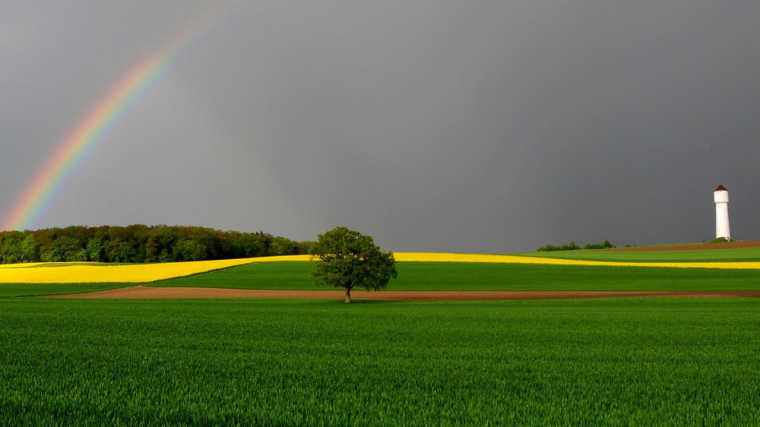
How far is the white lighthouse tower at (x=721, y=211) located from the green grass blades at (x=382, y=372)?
11674 cm

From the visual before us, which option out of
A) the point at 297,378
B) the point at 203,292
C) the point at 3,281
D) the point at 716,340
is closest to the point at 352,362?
the point at 297,378

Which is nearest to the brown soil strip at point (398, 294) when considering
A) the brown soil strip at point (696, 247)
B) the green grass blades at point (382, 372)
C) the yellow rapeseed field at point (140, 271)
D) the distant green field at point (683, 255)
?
the yellow rapeseed field at point (140, 271)

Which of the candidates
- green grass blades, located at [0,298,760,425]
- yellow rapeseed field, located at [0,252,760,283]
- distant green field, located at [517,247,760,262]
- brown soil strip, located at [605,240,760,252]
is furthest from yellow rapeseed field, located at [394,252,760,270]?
green grass blades, located at [0,298,760,425]

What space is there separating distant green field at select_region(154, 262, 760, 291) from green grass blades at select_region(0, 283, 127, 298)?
6.49 m

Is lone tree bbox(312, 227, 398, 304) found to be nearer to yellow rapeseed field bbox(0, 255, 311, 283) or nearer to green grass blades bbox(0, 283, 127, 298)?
green grass blades bbox(0, 283, 127, 298)

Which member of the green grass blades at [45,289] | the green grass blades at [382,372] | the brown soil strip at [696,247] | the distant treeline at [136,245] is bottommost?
the green grass blades at [45,289]

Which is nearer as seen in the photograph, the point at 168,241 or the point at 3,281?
the point at 3,281

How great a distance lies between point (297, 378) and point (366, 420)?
413cm

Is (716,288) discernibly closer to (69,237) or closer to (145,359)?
(145,359)

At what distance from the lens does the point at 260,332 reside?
859 inches

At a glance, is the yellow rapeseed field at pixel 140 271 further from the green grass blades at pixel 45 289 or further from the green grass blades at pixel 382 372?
the green grass blades at pixel 382 372

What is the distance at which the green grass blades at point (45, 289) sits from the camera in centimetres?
5411

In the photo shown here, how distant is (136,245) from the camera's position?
120 meters

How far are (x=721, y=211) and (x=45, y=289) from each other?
13270cm
